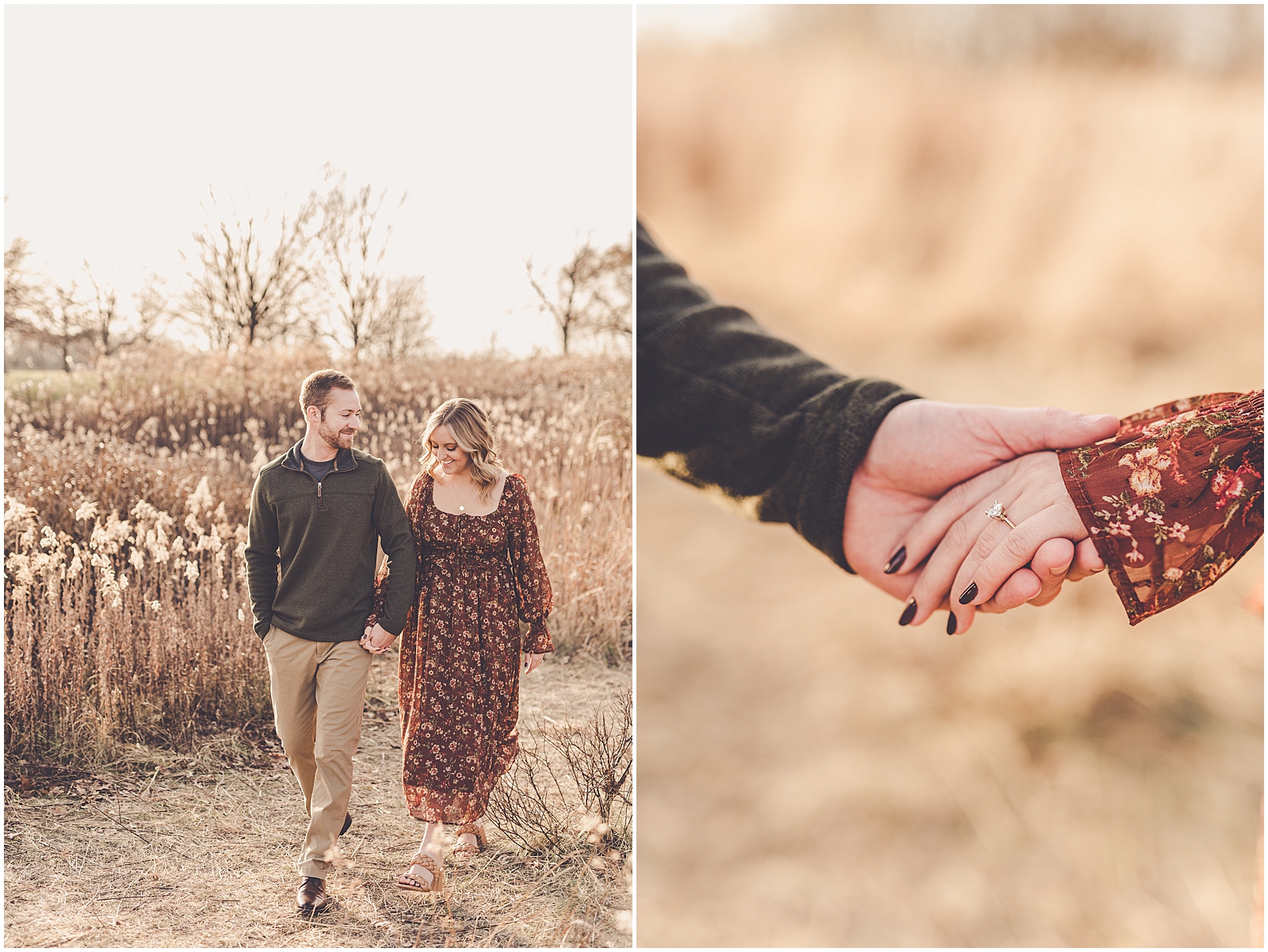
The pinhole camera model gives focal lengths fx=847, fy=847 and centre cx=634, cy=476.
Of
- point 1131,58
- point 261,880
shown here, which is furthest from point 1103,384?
point 261,880

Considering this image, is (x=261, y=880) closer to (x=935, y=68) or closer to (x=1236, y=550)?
(x=1236, y=550)

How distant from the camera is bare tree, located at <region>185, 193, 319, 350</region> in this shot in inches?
80.9

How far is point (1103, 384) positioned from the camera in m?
3.75

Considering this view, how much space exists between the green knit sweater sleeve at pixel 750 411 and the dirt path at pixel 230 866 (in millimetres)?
885

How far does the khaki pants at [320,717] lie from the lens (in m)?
1.82

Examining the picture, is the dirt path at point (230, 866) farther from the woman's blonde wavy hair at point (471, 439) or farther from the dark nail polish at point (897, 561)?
the dark nail polish at point (897, 561)

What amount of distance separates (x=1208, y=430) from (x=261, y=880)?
209 cm

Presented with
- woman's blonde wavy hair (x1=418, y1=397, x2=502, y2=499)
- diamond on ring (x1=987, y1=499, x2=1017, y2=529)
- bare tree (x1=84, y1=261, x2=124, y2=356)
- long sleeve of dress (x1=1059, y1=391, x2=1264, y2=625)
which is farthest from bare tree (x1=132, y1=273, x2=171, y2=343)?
long sleeve of dress (x1=1059, y1=391, x2=1264, y2=625)

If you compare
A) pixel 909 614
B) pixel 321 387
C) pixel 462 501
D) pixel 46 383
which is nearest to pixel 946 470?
pixel 909 614

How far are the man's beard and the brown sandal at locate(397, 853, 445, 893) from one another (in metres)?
0.93

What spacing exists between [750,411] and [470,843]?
1160mm

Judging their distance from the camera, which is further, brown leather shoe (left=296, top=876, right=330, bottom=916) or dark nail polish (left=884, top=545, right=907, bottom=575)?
brown leather shoe (left=296, top=876, right=330, bottom=916)

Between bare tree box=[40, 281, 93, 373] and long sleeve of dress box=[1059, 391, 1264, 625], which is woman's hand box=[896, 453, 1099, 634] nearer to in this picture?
long sleeve of dress box=[1059, 391, 1264, 625]

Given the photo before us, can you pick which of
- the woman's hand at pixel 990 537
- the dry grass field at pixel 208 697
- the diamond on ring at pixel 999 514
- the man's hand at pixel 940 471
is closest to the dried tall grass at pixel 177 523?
the dry grass field at pixel 208 697
